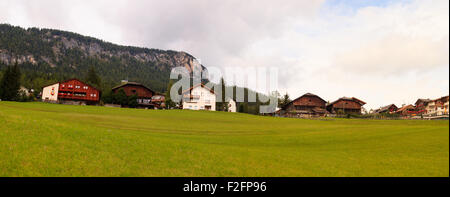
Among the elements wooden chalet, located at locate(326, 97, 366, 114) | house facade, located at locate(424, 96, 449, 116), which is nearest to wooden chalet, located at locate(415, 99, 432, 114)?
house facade, located at locate(424, 96, 449, 116)

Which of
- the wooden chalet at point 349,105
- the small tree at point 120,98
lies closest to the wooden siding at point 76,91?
the small tree at point 120,98

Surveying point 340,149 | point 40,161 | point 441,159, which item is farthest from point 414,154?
point 40,161

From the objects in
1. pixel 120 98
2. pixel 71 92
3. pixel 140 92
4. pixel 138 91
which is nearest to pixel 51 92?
pixel 71 92

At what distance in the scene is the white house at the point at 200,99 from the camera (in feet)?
309

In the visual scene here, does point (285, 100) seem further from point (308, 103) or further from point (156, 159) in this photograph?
point (156, 159)

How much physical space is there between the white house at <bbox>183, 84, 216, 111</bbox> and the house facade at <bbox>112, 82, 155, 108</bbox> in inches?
1031

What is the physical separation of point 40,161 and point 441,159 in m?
19.6

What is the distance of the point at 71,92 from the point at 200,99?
55.6 m

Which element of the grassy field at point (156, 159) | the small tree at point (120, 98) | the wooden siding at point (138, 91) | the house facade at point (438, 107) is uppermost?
the wooden siding at point (138, 91)

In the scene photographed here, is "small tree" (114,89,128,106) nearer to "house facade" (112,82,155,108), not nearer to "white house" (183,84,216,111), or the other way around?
"house facade" (112,82,155,108)

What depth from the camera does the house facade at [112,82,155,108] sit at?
107m

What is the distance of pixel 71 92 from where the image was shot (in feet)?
340

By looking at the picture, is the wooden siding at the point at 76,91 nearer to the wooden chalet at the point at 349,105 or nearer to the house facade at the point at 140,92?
the house facade at the point at 140,92

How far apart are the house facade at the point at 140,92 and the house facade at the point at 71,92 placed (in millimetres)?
14944
